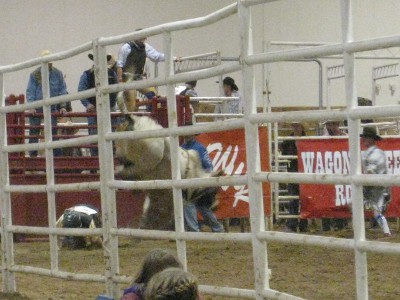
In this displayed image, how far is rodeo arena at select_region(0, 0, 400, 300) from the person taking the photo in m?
4.95

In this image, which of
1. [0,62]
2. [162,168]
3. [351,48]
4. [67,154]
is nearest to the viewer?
[351,48]

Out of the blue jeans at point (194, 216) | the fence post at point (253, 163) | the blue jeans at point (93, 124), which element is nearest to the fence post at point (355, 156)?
the fence post at point (253, 163)

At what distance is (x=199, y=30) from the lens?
2080 centimetres

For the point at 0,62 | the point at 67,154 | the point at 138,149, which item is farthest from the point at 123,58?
the point at 0,62

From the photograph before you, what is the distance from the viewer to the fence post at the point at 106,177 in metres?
7.14

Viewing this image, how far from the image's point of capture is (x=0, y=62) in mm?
19438

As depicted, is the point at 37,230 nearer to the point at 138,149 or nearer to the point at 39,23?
the point at 138,149

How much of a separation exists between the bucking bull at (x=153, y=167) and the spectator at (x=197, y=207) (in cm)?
11

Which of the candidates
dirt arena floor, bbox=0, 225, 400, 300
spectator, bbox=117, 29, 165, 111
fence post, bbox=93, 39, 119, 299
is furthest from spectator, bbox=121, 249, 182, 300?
spectator, bbox=117, 29, 165, 111

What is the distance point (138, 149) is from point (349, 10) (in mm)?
5024

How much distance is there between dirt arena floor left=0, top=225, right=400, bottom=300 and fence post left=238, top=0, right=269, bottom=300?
1.73 m

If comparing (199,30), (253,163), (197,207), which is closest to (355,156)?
(253,163)

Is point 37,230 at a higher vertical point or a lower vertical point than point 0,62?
lower

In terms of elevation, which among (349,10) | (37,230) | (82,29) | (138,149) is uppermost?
(82,29)
